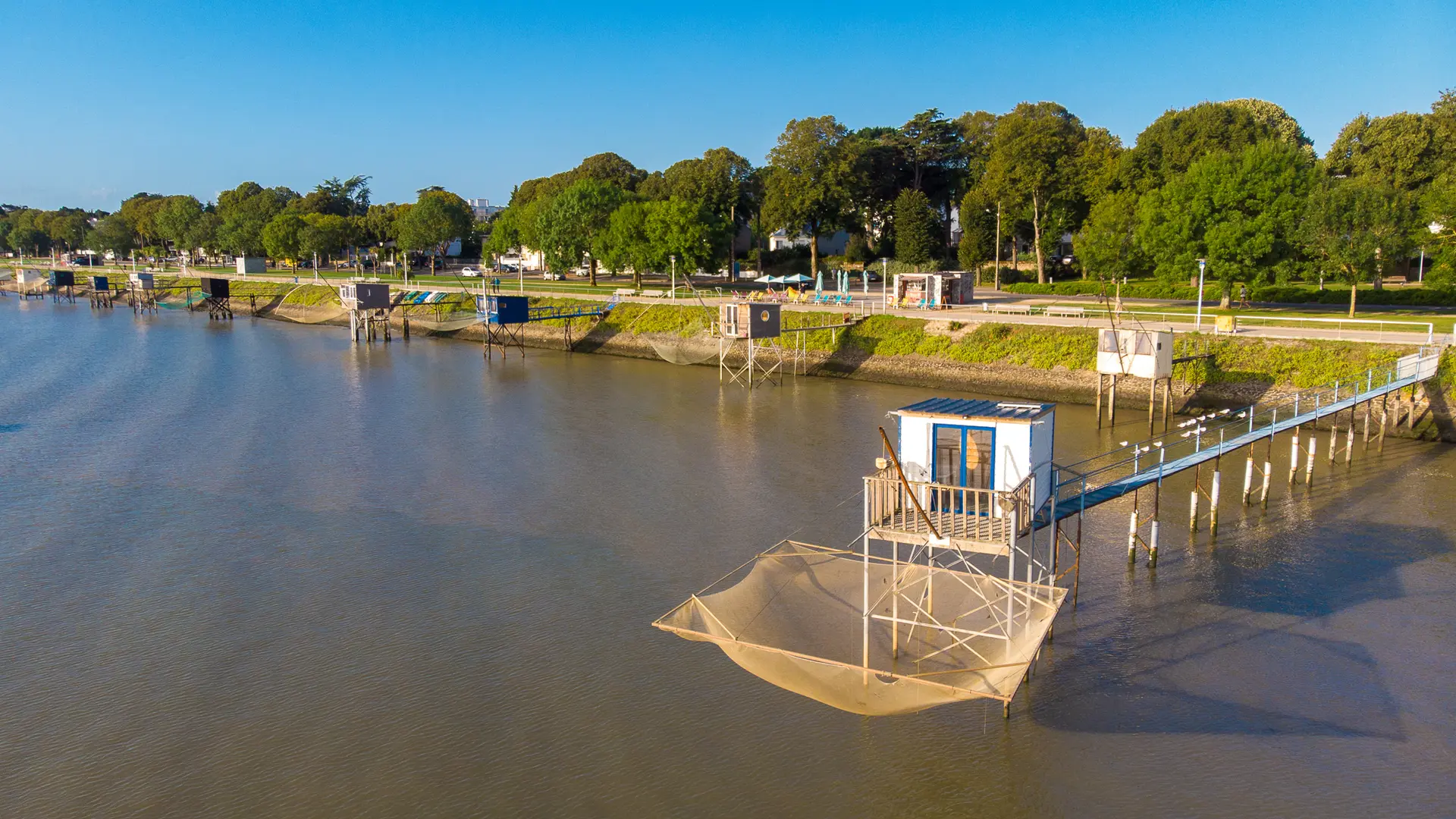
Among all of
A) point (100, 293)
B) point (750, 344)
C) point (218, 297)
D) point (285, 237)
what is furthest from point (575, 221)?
point (100, 293)

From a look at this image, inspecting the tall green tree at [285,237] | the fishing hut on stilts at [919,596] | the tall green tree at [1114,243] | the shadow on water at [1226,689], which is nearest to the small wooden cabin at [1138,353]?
the shadow on water at [1226,689]

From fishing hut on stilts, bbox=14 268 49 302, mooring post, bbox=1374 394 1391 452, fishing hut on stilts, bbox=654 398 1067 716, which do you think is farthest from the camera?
fishing hut on stilts, bbox=14 268 49 302

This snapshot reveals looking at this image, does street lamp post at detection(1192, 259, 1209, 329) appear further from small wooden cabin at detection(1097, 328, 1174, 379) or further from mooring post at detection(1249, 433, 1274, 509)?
mooring post at detection(1249, 433, 1274, 509)

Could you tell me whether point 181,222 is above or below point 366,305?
above

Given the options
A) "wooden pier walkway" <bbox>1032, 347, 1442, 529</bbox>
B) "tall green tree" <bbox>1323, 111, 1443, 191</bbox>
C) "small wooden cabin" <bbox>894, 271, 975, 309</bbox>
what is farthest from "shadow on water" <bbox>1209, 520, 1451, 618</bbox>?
"tall green tree" <bbox>1323, 111, 1443, 191</bbox>

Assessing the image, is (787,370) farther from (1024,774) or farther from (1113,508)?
(1024,774)

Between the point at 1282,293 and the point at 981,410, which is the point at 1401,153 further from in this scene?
the point at 981,410
